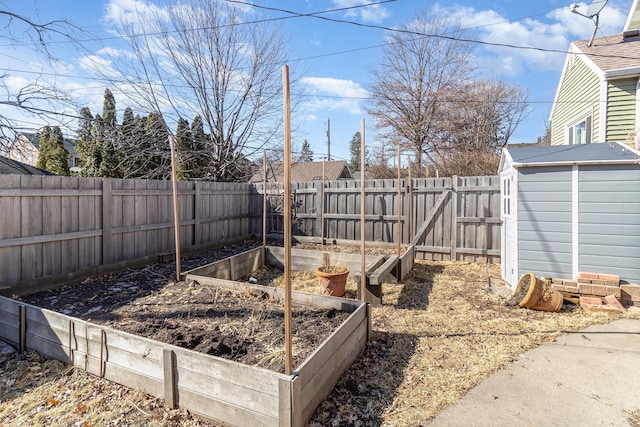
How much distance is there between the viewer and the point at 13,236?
4.27 meters

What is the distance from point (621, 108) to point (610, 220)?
4119 mm

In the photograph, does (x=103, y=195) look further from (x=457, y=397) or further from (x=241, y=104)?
(x=241, y=104)

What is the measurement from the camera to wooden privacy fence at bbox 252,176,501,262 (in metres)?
6.60

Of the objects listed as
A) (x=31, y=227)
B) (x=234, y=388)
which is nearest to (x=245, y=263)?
(x=31, y=227)

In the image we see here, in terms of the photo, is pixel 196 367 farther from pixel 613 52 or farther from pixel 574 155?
pixel 613 52

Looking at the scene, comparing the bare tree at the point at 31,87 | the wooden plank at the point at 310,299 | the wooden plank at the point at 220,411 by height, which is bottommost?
the wooden plank at the point at 220,411

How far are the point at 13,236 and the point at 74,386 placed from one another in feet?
9.42

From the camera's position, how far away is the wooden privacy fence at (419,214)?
6.60 m

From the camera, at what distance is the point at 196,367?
7.22 ft

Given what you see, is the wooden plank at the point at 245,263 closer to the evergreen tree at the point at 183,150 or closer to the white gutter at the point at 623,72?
the evergreen tree at the point at 183,150

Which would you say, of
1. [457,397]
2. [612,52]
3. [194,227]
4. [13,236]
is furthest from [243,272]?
[612,52]

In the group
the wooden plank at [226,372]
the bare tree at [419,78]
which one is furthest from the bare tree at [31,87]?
the bare tree at [419,78]

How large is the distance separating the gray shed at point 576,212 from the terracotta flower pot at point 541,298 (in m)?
0.53

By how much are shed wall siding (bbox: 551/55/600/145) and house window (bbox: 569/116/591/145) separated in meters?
0.20
